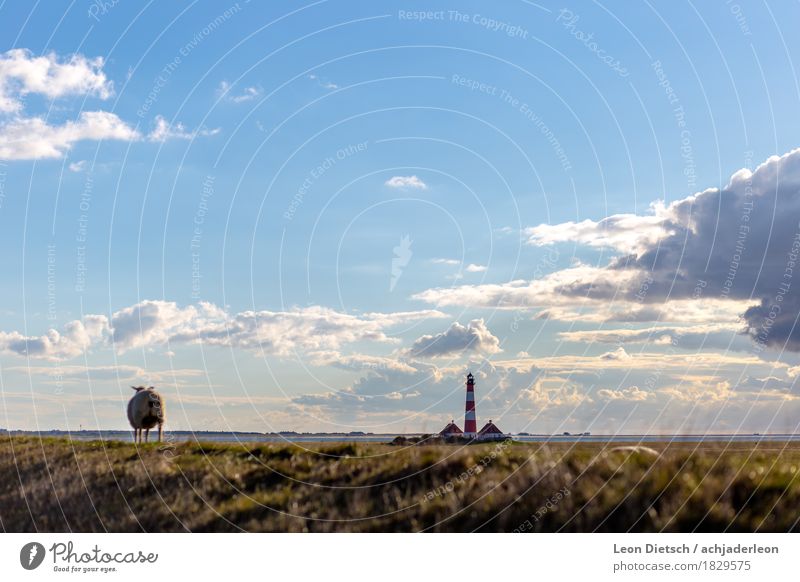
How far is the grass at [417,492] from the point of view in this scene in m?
13.5

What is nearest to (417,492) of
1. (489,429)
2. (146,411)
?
(146,411)

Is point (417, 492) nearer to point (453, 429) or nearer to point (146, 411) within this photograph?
point (146, 411)

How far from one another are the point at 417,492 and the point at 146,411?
2064cm

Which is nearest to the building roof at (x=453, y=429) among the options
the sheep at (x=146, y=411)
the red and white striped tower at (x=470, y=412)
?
the red and white striped tower at (x=470, y=412)

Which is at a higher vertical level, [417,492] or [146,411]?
[146,411]

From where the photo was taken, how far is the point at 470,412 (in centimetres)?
5416

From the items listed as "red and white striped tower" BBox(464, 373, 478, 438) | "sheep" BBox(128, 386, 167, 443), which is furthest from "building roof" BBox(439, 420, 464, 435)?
"sheep" BBox(128, 386, 167, 443)

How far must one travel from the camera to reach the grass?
13531 mm

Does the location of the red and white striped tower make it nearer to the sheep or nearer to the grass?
the sheep

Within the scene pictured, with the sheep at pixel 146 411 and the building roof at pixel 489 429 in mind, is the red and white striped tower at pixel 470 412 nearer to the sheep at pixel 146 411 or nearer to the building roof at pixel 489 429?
the building roof at pixel 489 429

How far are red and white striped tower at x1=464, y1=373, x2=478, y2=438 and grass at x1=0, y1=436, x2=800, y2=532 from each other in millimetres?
32855
